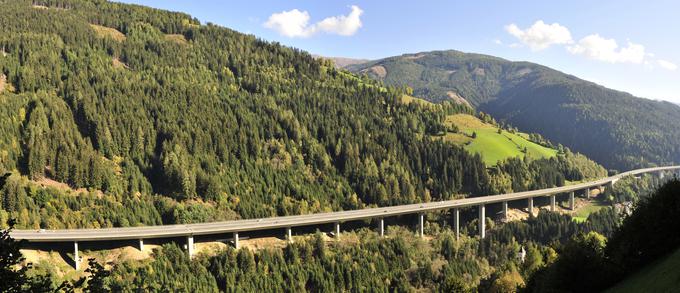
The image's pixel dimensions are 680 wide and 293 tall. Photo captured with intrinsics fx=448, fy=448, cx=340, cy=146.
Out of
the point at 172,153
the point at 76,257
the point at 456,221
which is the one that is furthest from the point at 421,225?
the point at 76,257

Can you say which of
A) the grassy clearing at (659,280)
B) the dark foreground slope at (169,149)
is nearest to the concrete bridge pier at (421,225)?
the dark foreground slope at (169,149)

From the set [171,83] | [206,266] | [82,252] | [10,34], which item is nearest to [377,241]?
[206,266]

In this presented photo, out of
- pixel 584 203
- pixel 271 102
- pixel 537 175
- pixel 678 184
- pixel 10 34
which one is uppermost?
pixel 10 34

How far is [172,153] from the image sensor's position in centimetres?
13475

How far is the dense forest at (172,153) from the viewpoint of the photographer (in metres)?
114

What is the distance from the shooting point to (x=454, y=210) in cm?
14538

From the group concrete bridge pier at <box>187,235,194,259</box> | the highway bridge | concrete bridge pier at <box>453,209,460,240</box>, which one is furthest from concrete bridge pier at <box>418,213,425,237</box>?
concrete bridge pier at <box>187,235,194,259</box>

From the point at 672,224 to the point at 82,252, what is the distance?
99570 millimetres

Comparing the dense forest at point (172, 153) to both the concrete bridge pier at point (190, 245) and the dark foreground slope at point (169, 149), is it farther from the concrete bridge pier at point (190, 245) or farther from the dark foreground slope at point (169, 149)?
the concrete bridge pier at point (190, 245)

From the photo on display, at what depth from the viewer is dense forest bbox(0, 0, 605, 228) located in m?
114

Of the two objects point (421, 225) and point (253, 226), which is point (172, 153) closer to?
point (253, 226)

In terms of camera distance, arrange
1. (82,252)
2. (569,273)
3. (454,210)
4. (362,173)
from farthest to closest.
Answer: (362,173)
(454,210)
(82,252)
(569,273)

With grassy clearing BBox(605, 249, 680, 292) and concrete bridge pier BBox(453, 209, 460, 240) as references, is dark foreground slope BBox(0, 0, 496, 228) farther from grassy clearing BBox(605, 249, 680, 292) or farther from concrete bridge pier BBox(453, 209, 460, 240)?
grassy clearing BBox(605, 249, 680, 292)

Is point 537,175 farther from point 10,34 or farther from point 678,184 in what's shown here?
point 10,34
